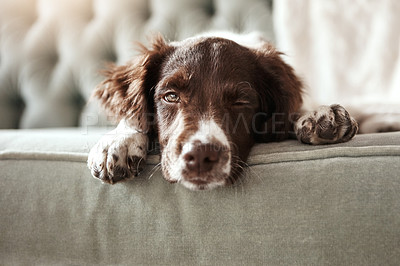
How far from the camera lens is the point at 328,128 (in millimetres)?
1270

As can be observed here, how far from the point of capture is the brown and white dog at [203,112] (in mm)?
1209

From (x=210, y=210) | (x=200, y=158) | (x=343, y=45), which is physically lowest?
(x=210, y=210)

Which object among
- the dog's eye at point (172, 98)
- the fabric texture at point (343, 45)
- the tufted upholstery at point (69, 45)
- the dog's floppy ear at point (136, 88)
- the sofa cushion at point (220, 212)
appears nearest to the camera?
the sofa cushion at point (220, 212)

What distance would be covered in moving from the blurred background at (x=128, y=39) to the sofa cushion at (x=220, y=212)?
1250 mm

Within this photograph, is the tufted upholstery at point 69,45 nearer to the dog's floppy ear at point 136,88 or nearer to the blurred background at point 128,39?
the blurred background at point 128,39

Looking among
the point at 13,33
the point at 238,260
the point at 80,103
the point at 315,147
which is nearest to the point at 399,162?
the point at 315,147

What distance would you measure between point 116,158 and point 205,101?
42 cm

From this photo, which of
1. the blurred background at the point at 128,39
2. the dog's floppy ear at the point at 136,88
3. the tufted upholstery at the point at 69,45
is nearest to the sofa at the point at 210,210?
the dog's floppy ear at the point at 136,88

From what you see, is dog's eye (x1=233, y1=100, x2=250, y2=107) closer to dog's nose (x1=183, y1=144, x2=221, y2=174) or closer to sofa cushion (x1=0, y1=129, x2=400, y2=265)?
sofa cushion (x1=0, y1=129, x2=400, y2=265)

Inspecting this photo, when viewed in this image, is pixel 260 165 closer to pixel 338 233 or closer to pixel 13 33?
pixel 338 233

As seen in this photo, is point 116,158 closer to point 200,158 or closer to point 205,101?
point 200,158

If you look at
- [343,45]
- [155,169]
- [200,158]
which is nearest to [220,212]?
[200,158]

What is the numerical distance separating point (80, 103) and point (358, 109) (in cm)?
215

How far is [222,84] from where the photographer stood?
57.0 inches
